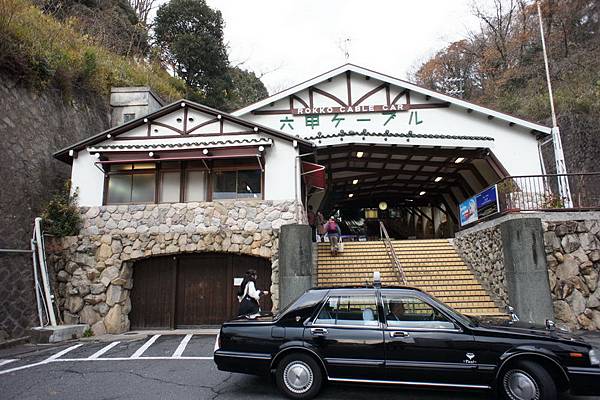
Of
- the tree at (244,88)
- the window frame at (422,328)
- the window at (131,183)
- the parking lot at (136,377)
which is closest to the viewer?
the window frame at (422,328)

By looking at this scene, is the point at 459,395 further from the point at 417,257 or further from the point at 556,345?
the point at 417,257

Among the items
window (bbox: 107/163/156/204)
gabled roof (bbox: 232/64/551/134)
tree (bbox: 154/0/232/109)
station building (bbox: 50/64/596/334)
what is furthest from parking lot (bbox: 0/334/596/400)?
tree (bbox: 154/0/232/109)

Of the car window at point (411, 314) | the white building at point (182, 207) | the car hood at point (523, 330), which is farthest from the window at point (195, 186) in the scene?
the car hood at point (523, 330)

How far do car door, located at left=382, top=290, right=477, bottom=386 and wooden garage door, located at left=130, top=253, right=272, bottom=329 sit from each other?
6425mm

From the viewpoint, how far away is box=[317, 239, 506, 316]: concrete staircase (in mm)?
10242

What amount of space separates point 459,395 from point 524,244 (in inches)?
204

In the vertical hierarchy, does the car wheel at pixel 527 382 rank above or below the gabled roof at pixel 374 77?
below

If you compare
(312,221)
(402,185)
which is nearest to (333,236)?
(312,221)

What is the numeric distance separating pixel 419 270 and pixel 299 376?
764cm

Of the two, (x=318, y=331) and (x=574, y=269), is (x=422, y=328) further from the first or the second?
(x=574, y=269)

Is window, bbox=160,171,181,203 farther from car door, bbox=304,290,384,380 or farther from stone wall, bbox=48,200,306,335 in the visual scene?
car door, bbox=304,290,384,380

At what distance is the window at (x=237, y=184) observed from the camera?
11648 millimetres

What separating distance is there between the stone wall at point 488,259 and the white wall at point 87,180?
11.5 meters

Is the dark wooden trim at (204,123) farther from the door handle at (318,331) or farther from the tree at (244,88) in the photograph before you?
the tree at (244,88)
